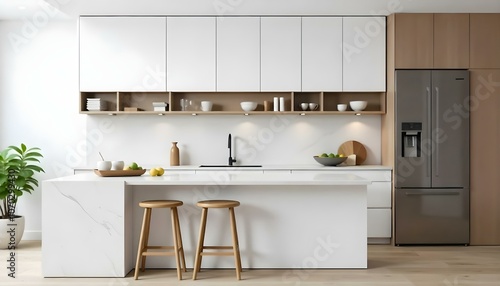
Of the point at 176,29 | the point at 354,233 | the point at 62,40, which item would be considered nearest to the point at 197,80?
the point at 176,29

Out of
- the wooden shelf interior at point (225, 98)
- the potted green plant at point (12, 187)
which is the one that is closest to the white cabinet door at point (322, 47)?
the wooden shelf interior at point (225, 98)

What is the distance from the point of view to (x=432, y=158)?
5957 millimetres

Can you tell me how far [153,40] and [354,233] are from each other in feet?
10.5

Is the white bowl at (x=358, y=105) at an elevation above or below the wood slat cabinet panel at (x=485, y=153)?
above

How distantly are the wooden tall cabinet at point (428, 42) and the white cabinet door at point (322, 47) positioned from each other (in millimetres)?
666

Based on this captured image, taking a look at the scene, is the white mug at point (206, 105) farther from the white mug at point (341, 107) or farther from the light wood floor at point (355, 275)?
the light wood floor at point (355, 275)

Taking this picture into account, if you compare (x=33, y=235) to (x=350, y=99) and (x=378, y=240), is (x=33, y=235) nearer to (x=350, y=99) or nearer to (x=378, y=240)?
(x=378, y=240)

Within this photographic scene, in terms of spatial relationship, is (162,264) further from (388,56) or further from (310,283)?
(388,56)

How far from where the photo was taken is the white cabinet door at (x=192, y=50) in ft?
20.6

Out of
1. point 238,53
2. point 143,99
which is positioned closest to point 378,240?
point 238,53

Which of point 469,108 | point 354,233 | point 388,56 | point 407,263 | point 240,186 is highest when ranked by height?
point 388,56

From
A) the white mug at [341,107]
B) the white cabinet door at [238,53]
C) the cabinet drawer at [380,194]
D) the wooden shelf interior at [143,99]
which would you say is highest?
the white cabinet door at [238,53]

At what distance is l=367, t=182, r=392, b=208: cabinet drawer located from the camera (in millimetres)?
6039

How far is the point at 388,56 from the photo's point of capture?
247 inches
